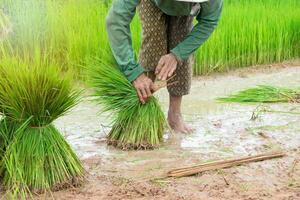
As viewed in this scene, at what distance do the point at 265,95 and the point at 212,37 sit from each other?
3.30 ft

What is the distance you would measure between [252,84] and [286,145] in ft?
5.25

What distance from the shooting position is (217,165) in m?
3.08

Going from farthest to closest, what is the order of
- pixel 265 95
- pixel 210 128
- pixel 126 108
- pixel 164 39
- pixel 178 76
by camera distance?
pixel 265 95
pixel 210 128
pixel 178 76
pixel 164 39
pixel 126 108

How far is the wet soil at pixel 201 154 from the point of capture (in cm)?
282

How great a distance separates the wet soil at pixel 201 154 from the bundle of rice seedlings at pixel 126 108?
A: 2.7 inches

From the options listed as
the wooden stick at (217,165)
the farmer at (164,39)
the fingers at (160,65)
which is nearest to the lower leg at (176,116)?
the farmer at (164,39)

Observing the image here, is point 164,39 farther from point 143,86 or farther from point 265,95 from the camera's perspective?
point 265,95

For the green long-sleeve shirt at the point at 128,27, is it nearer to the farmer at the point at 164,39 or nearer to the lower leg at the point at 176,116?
the farmer at the point at 164,39

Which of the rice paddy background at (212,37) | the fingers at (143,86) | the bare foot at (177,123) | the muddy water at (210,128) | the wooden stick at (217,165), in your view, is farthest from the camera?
the rice paddy background at (212,37)

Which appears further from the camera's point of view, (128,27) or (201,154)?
(201,154)

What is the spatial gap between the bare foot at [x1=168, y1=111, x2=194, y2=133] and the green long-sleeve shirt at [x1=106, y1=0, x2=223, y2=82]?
57 cm

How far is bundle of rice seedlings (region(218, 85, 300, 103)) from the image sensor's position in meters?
4.51

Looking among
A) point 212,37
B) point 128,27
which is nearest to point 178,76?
point 128,27

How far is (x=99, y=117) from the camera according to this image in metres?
4.09
